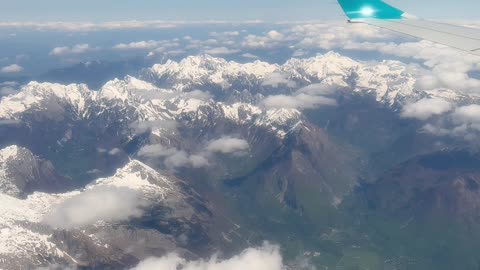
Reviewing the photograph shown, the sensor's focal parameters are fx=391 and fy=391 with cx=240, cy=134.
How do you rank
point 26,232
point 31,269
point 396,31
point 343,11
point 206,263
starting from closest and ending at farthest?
point 396,31 < point 343,11 < point 31,269 < point 26,232 < point 206,263

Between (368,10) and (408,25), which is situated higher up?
(368,10)

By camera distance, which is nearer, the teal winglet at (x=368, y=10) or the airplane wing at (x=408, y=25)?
the airplane wing at (x=408, y=25)

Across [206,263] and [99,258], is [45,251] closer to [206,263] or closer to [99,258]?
[99,258]

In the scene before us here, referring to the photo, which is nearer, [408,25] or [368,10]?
[408,25]

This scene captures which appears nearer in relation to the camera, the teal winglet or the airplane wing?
the airplane wing

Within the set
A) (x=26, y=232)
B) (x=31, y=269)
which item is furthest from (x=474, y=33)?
(x=26, y=232)
